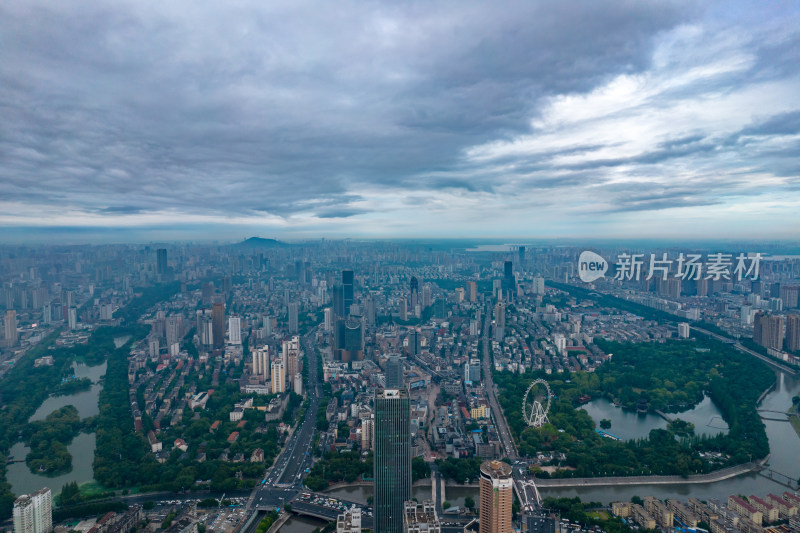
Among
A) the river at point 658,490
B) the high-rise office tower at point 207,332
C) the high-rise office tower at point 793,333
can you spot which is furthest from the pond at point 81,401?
the high-rise office tower at point 793,333

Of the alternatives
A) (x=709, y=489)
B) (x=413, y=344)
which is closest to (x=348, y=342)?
(x=413, y=344)

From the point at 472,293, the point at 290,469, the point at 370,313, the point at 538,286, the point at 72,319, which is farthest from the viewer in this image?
the point at 538,286

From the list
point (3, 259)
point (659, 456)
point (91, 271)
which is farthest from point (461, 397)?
point (91, 271)

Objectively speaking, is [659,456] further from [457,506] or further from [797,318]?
[797,318]

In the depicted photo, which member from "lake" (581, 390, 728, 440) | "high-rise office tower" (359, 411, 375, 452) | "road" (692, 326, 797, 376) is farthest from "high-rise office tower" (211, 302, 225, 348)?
"road" (692, 326, 797, 376)

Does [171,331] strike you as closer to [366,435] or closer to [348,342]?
[348,342]

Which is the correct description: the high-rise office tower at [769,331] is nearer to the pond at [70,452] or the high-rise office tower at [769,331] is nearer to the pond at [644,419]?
the pond at [644,419]
